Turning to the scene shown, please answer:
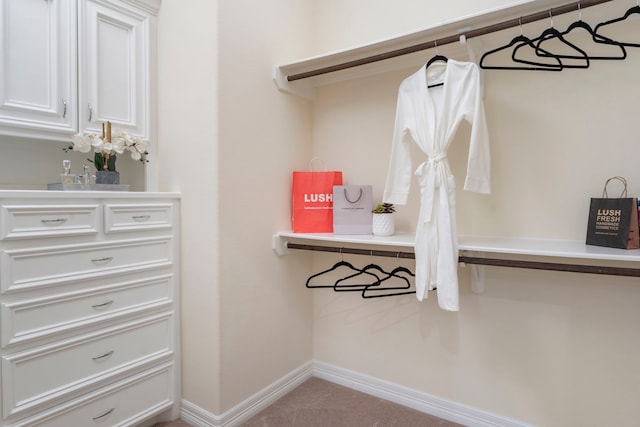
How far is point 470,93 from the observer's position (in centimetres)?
157

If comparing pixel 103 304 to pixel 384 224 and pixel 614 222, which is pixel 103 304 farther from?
pixel 614 222

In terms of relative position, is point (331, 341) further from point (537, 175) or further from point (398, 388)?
point (537, 175)

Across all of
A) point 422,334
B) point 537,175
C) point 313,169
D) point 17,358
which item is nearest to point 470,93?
point 537,175

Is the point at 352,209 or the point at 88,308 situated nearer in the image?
the point at 88,308

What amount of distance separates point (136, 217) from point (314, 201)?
0.93m

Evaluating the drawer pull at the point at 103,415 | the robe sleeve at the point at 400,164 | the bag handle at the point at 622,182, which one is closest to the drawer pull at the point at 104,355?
the drawer pull at the point at 103,415

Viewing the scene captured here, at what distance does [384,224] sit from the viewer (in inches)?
74.6

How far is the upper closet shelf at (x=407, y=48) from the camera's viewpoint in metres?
1.43

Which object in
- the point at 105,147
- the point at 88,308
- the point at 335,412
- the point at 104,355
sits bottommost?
the point at 335,412

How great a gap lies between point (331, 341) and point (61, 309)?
1.50m

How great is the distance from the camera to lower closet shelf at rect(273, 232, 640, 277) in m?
1.31

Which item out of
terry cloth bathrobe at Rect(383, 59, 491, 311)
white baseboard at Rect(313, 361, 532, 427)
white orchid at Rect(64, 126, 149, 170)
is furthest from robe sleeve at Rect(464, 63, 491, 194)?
white orchid at Rect(64, 126, 149, 170)

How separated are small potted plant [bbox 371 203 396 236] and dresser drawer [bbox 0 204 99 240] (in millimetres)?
1311

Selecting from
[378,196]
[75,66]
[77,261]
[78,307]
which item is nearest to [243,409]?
[78,307]
